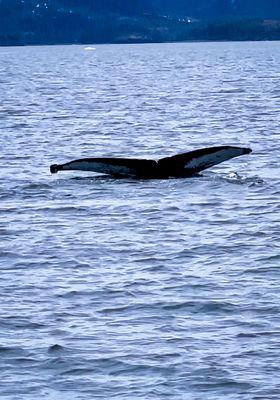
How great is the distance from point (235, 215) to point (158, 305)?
696cm

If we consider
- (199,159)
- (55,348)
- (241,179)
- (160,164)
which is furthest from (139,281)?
(241,179)

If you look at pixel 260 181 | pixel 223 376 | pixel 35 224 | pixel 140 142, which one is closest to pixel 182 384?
pixel 223 376

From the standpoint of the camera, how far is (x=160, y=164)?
27391 mm

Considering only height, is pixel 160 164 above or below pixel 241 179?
above

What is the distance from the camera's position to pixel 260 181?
28.1 m

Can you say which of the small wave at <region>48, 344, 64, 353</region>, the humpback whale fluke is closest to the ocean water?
the small wave at <region>48, 344, 64, 353</region>

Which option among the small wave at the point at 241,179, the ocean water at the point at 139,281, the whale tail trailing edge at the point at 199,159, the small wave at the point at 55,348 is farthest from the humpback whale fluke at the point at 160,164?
the small wave at the point at 55,348

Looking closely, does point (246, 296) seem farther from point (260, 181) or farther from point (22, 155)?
point (22, 155)

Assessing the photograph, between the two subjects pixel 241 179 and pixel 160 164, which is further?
pixel 241 179

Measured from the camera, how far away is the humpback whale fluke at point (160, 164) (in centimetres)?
2623

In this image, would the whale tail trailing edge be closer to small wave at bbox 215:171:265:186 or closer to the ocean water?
the ocean water

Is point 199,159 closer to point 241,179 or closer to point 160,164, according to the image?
point 160,164

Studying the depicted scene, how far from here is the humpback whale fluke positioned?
86.1 ft

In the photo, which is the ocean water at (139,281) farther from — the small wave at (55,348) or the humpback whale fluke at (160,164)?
the humpback whale fluke at (160,164)
